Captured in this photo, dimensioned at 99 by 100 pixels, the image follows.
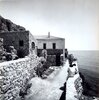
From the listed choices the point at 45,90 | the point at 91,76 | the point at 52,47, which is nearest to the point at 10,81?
the point at 45,90

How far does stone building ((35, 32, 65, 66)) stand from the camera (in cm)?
830

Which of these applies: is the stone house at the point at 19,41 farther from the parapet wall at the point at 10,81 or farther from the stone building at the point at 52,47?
the parapet wall at the point at 10,81

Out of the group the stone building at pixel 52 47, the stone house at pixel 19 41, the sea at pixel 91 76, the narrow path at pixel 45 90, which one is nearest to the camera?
the narrow path at pixel 45 90

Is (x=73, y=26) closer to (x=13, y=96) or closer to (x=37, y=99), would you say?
(x=37, y=99)

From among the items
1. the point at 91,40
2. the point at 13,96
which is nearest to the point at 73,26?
the point at 91,40

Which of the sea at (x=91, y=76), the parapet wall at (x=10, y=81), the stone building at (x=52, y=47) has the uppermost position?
the stone building at (x=52, y=47)

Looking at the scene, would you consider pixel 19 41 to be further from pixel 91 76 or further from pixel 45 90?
pixel 91 76

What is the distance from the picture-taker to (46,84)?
4.70 meters

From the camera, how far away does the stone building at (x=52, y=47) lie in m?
8.30

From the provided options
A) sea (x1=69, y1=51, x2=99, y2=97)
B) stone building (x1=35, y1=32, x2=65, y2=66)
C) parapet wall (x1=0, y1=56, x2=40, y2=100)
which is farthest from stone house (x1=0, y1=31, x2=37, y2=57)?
sea (x1=69, y1=51, x2=99, y2=97)

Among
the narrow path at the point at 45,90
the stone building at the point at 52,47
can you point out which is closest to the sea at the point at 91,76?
the narrow path at the point at 45,90

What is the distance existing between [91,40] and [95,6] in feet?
2.65

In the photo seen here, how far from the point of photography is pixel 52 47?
31.7 ft

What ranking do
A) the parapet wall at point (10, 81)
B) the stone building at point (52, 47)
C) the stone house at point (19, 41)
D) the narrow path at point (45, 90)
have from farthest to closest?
the stone building at point (52, 47) < the stone house at point (19, 41) < the narrow path at point (45, 90) < the parapet wall at point (10, 81)
